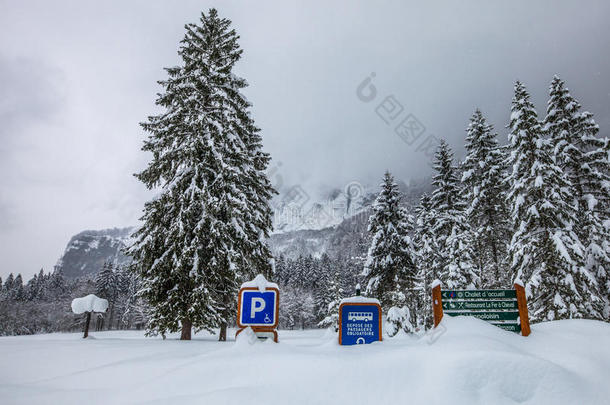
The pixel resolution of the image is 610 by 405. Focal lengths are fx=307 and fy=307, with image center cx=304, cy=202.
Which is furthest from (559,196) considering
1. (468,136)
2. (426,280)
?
(426,280)

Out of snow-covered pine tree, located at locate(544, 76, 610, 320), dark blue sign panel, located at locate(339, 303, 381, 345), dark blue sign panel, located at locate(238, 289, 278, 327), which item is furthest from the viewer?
snow-covered pine tree, located at locate(544, 76, 610, 320)

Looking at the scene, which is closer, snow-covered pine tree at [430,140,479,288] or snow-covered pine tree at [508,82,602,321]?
snow-covered pine tree at [508,82,602,321]

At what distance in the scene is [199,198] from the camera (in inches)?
504

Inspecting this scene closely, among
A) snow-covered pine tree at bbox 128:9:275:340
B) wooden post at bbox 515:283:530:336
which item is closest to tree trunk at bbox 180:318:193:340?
snow-covered pine tree at bbox 128:9:275:340

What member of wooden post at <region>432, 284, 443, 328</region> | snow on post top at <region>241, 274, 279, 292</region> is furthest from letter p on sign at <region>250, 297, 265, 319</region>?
wooden post at <region>432, 284, 443, 328</region>

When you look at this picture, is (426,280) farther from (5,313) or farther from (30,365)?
(5,313)

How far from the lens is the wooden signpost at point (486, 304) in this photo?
258 inches

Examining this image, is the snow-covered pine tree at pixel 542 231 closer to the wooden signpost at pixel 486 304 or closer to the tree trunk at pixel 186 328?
the wooden signpost at pixel 486 304

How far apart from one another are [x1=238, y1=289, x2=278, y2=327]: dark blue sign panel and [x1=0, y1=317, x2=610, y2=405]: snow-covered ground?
2.61ft

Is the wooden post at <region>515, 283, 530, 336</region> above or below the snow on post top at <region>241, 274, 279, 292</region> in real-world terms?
below

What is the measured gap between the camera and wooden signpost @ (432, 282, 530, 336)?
655cm

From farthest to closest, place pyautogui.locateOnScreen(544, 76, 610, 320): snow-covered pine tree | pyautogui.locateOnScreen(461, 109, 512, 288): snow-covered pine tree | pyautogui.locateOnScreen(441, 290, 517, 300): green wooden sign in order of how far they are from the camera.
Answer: pyautogui.locateOnScreen(461, 109, 512, 288): snow-covered pine tree → pyautogui.locateOnScreen(544, 76, 610, 320): snow-covered pine tree → pyautogui.locateOnScreen(441, 290, 517, 300): green wooden sign

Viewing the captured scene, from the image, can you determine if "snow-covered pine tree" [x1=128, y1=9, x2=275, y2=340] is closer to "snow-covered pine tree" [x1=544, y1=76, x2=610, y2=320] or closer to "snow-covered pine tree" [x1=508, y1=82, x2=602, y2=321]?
"snow-covered pine tree" [x1=508, y1=82, x2=602, y2=321]

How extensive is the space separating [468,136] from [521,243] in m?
11.6
